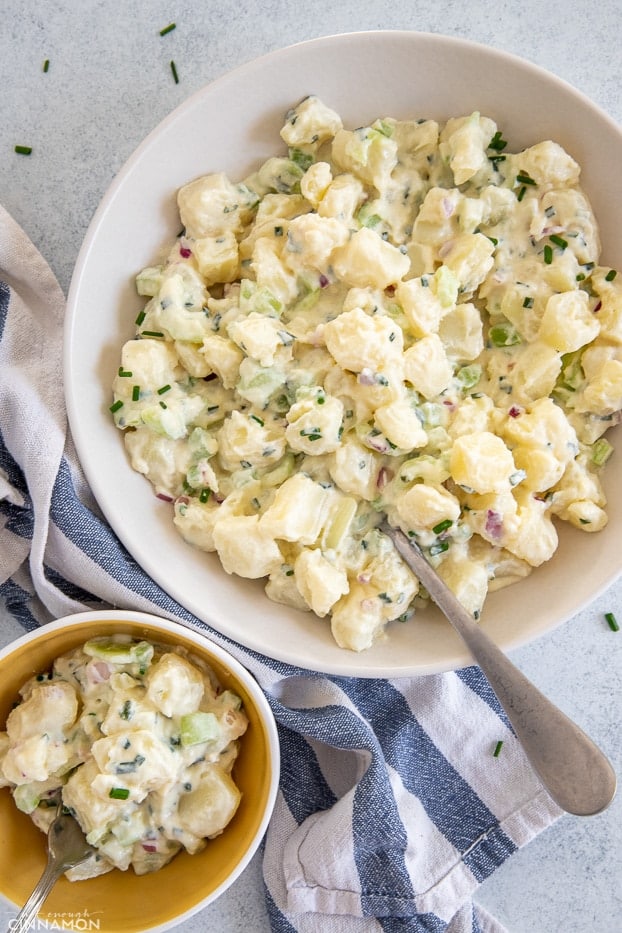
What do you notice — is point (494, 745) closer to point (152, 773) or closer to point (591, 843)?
point (591, 843)

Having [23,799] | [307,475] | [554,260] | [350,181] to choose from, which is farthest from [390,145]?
[23,799]

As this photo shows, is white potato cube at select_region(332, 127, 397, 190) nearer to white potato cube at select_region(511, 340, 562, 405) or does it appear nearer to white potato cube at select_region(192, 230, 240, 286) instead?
white potato cube at select_region(192, 230, 240, 286)

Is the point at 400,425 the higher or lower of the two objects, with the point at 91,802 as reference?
higher

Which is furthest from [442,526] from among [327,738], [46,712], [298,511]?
[46,712]

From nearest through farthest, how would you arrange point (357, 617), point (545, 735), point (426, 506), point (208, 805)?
point (545, 735) → point (426, 506) → point (357, 617) → point (208, 805)

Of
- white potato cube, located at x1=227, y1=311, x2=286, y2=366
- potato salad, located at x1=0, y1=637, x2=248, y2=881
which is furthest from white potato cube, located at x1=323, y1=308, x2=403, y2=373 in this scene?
potato salad, located at x1=0, y1=637, x2=248, y2=881

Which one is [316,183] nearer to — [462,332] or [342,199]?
[342,199]
